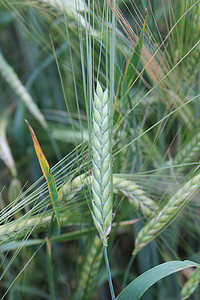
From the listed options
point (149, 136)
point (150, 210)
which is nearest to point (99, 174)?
point (150, 210)

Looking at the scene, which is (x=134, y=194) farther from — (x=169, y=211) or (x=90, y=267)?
(x=90, y=267)

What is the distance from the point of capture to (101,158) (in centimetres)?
41

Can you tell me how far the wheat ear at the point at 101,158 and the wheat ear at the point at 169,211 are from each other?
13 cm

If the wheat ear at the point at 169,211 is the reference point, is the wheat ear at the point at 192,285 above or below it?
below

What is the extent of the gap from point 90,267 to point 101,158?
0.31 metres

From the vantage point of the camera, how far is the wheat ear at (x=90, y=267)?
598 millimetres

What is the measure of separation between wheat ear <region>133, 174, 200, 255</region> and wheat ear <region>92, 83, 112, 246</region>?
0.13 meters

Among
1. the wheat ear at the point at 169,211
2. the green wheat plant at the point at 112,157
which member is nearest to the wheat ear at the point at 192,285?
the green wheat plant at the point at 112,157

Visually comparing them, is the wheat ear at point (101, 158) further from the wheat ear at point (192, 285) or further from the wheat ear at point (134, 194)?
the wheat ear at point (192, 285)

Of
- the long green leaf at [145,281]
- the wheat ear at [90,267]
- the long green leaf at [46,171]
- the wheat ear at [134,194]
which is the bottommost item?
the long green leaf at [145,281]

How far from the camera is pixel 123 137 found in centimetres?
61

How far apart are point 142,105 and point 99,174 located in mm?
286

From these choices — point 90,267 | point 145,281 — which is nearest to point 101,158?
point 145,281

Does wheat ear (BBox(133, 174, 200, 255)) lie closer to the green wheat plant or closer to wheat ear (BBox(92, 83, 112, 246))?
the green wheat plant
